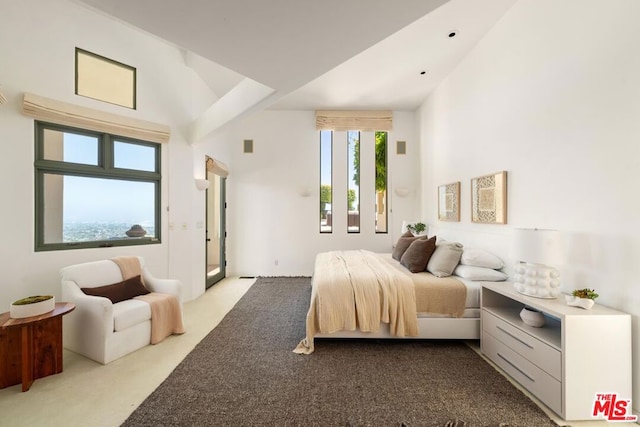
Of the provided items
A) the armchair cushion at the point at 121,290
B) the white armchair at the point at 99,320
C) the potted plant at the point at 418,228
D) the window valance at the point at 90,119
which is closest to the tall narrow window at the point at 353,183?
the potted plant at the point at 418,228

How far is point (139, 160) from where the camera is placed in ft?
10.9

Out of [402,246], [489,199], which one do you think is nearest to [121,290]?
[402,246]

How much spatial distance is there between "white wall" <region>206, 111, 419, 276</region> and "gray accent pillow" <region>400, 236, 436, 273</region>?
229 centimetres

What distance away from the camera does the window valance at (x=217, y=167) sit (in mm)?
4258

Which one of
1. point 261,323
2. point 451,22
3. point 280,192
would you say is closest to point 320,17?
point 451,22

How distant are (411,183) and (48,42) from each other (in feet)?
18.5

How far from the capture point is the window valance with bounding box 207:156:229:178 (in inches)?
168

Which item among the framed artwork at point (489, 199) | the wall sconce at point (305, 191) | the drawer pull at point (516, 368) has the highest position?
the wall sconce at point (305, 191)

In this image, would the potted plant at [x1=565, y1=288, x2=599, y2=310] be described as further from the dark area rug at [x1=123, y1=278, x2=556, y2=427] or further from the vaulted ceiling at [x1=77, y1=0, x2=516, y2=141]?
the vaulted ceiling at [x1=77, y1=0, x2=516, y2=141]

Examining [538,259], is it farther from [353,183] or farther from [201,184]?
[201,184]

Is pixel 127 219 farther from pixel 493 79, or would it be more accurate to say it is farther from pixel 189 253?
pixel 493 79

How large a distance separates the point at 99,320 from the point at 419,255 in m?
3.30

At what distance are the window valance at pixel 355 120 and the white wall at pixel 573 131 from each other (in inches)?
85.7

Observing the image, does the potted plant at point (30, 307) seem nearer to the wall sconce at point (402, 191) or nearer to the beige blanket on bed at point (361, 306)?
the beige blanket on bed at point (361, 306)
